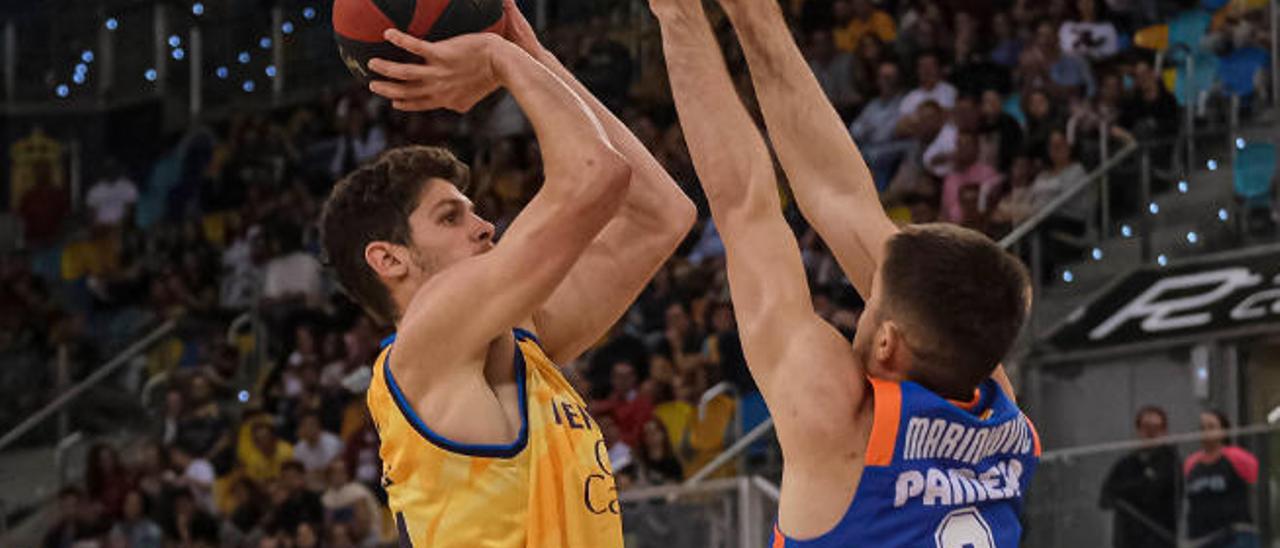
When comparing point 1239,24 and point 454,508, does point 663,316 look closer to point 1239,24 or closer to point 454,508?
point 1239,24

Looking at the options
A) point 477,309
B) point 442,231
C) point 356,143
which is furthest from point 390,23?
point 356,143

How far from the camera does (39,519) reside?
15188 millimetres

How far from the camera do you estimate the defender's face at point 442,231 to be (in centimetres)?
438

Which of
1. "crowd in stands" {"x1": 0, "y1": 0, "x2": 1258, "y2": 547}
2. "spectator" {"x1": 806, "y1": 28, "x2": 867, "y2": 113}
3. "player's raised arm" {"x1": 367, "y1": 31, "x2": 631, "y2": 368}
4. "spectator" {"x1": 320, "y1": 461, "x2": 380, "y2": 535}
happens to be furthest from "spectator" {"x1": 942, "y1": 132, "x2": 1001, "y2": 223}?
"player's raised arm" {"x1": 367, "y1": 31, "x2": 631, "y2": 368}

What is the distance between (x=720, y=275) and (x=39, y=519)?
211 inches

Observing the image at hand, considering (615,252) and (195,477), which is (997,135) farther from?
(615,252)

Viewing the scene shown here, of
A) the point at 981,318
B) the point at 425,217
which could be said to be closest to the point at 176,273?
the point at 425,217

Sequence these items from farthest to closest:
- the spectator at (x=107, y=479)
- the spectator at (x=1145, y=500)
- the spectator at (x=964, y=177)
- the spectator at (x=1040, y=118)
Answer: the spectator at (x=107, y=479)
the spectator at (x=1040, y=118)
the spectator at (x=964, y=177)
the spectator at (x=1145, y=500)

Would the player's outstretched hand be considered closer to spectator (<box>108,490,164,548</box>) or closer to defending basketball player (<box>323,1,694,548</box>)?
defending basketball player (<box>323,1,694,548</box>)

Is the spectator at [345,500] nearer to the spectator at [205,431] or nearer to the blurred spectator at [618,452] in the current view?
the blurred spectator at [618,452]

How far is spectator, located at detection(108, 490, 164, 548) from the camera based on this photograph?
44.3 ft

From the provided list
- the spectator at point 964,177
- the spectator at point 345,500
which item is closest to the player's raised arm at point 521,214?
the spectator at point 964,177

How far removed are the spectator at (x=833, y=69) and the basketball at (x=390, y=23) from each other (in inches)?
377

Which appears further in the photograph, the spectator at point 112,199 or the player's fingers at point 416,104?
the spectator at point 112,199
